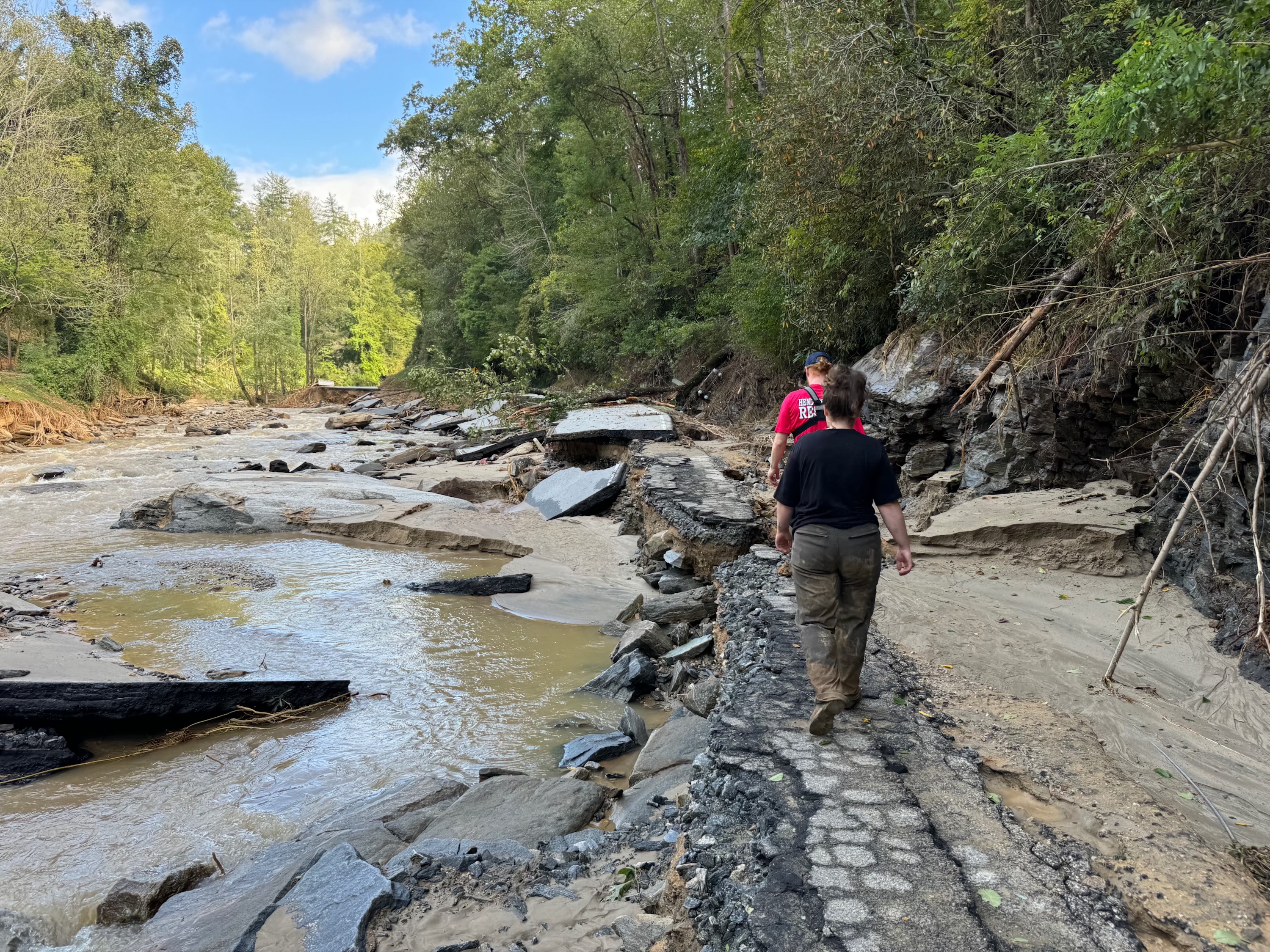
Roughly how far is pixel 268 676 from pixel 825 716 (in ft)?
15.6

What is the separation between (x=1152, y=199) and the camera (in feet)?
18.6

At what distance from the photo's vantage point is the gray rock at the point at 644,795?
13.1ft

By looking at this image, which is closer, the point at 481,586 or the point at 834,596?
the point at 834,596

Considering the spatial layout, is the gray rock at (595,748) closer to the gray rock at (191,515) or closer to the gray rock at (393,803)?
the gray rock at (393,803)

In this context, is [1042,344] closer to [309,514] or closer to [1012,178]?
[1012,178]

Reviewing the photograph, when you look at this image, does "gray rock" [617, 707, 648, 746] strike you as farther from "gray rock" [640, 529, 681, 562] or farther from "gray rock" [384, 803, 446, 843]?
"gray rock" [640, 529, 681, 562]

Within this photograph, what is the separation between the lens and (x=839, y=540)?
3.68 meters

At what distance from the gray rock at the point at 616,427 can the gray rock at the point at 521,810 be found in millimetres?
10304

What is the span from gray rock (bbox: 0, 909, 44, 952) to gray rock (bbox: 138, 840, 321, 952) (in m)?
0.48

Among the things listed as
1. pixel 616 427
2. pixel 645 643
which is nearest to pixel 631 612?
pixel 645 643

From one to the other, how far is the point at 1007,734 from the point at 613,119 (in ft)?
86.8

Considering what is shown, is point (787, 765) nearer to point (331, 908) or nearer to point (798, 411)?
point (331, 908)

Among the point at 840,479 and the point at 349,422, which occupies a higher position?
the point at 840,479

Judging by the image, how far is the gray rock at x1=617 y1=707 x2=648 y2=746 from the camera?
213 inches
